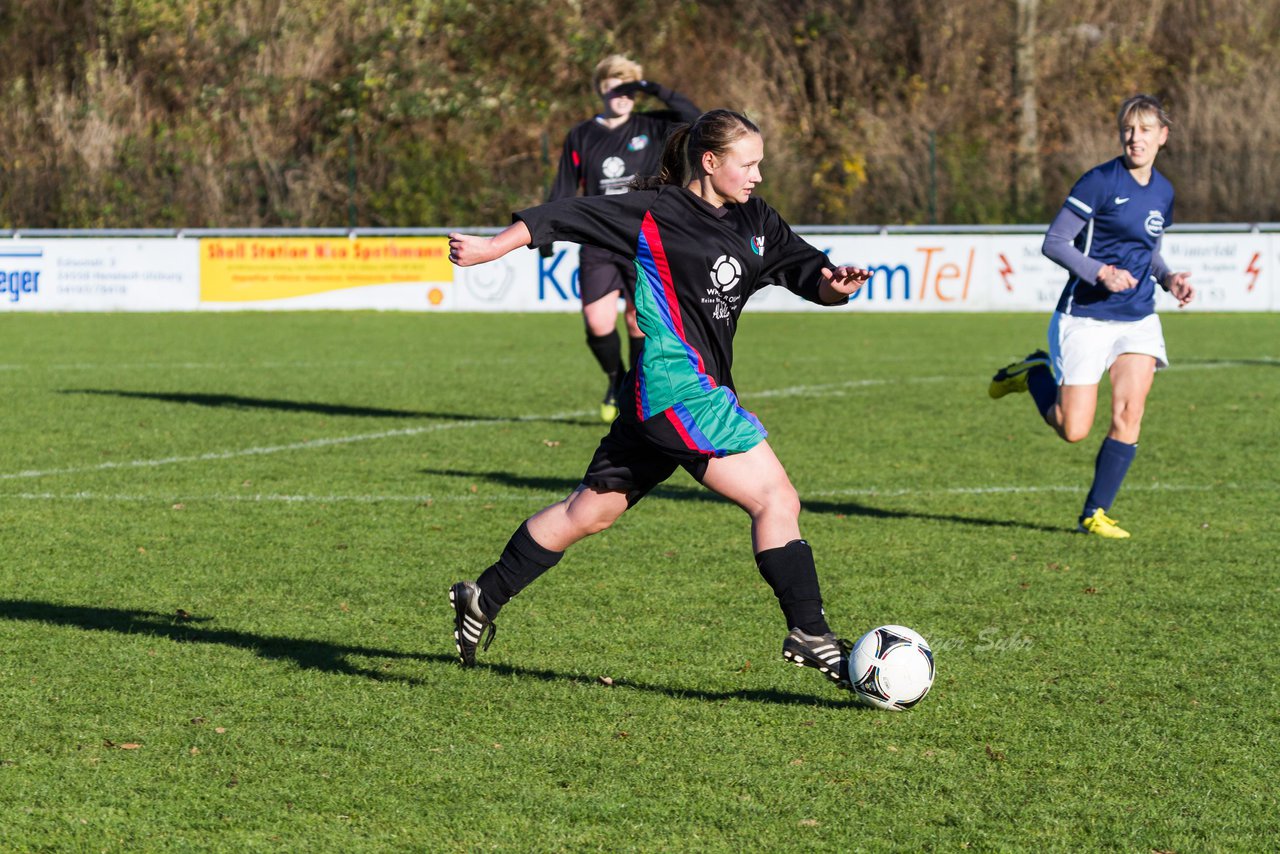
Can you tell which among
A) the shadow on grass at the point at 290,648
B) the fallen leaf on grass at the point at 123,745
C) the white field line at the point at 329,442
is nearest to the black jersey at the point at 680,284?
the shadow on grass at the point at 290,648

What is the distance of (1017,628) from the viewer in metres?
5.64

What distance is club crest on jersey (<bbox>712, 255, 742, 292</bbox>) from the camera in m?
4.59

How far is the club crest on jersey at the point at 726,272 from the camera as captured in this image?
4.59m

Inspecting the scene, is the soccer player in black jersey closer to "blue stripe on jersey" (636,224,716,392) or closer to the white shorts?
"blue stripe on jersey" (636,224,716,392)

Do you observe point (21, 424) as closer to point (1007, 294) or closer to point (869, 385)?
point (869, 385)

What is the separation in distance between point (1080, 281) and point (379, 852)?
4971 millimetres

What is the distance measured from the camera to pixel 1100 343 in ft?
24.4

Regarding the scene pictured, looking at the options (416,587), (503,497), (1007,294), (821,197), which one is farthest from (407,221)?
(416,587)

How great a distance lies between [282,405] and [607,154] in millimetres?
3477

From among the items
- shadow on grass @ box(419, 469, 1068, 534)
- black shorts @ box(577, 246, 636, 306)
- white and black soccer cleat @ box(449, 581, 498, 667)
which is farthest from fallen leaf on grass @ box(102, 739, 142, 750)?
black shorts @ box(577, 246, 636, 306)

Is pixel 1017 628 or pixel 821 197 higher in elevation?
pixel 1017 628

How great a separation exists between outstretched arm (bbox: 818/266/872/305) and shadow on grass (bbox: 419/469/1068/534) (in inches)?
104

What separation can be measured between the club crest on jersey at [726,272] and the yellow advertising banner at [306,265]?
19984mm

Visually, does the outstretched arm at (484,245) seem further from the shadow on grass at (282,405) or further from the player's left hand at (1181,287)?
the shadow on grass at (282,405)
